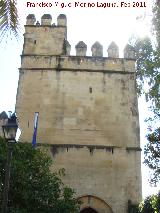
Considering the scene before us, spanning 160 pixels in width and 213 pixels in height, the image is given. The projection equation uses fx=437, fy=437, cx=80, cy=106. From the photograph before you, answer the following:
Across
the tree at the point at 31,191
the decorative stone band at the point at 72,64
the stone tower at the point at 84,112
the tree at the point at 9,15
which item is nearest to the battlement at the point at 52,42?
the stone tower at the point at 84,112

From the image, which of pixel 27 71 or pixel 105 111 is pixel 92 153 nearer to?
pixel 105 111

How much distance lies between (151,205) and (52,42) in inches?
322

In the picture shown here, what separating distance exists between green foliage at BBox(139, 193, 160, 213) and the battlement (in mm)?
6434

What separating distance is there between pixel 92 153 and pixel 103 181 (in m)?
1.06

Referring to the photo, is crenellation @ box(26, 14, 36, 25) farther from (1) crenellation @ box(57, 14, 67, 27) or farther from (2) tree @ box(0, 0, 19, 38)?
(2) tree @ box(0, 0, 19, 38)

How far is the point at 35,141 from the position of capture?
14.6m

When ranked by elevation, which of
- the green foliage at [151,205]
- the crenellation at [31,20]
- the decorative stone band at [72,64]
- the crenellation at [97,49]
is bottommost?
the green foliage at [151,205]

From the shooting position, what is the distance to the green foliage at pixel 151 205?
1107cm

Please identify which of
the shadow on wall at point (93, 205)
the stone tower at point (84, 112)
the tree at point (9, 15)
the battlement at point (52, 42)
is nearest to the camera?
the tree at point (9, 15)

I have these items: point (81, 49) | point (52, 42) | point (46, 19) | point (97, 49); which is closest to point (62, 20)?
point (46, 19)

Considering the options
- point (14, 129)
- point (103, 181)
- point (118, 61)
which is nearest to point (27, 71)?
point (118, 61)

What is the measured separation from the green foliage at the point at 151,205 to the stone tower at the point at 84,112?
2.48 m

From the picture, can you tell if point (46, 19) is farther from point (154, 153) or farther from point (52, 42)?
point (154, 153)

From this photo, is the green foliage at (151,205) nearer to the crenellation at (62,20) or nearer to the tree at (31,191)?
the tree at (31,191)
